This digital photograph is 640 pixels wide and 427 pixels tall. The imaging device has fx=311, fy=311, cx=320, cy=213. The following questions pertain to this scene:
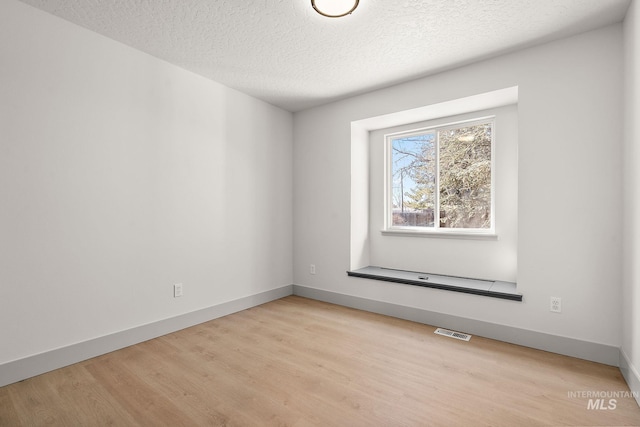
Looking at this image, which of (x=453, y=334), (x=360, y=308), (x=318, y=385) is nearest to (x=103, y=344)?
(x=318, y=385)

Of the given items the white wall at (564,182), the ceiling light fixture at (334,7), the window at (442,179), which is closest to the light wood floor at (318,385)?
the white wall at (564,182)

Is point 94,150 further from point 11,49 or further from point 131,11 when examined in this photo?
point 131,11

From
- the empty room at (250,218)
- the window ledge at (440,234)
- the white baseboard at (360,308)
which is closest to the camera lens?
the empty room at (250,218)

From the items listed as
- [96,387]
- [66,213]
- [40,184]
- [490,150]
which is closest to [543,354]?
[490,150]

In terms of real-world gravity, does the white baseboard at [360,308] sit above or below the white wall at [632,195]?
below

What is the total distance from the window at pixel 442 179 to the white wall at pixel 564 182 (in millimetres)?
633

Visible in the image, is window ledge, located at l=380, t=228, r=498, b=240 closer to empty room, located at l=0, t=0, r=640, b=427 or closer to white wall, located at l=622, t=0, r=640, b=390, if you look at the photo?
empty room, located at l=0, t=0, r=640, b=427

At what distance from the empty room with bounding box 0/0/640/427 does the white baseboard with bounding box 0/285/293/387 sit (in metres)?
0.02

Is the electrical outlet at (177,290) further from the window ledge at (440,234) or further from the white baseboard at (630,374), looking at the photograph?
the white baseboard at (630,374)

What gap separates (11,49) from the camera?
2.06m

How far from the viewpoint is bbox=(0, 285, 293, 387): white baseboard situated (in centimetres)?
206

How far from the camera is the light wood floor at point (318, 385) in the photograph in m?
1.71

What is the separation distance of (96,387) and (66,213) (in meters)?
1.24

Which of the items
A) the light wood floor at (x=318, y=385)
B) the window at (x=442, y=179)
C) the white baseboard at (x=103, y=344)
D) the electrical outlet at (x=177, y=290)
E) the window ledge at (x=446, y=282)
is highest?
the window at (x=442, y=179)
